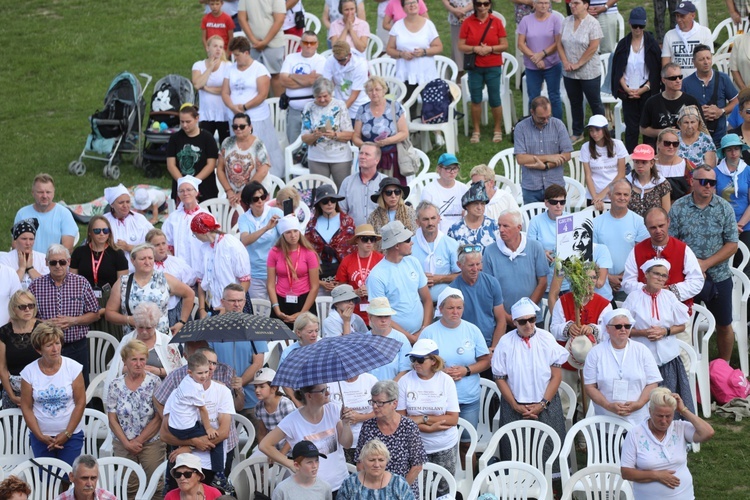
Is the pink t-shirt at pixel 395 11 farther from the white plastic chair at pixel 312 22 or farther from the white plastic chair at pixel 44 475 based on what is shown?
the white plastic chair at pixel 44 475

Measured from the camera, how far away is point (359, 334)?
9.62 metres

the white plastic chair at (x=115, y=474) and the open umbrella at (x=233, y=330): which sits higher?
the open umbrella at (x=233, y=330)

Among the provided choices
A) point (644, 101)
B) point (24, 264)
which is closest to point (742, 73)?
point (644, 101)

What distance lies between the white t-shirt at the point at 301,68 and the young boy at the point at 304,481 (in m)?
6.80

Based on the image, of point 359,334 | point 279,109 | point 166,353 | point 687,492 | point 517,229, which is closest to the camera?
point 687,492

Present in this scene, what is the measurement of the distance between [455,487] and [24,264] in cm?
474

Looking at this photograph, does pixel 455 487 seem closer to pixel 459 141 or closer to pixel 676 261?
pixel 676 261

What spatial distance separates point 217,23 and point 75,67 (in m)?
5.15

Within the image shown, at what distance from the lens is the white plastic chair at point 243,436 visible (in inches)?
395

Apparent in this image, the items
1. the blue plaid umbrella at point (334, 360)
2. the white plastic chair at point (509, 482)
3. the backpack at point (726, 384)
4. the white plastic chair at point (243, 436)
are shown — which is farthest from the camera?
the backpack at point (726, 384)

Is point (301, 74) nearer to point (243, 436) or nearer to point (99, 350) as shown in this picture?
point (99, 350)

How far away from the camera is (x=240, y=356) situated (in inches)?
410

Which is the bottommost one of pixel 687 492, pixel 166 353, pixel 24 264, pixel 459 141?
pixel 687 492

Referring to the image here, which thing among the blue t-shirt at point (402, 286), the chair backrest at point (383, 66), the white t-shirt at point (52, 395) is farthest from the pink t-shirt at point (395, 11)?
the white t-shirt at point (52, 395)
